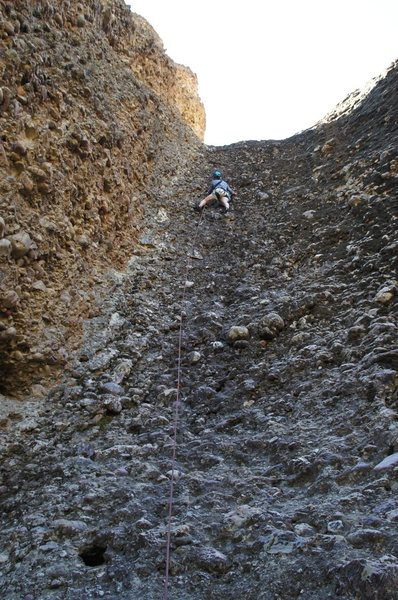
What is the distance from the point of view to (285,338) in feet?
16.3

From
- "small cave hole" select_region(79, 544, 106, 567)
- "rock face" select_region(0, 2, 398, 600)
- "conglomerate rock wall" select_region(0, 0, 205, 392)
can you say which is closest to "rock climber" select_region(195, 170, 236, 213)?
"conglomerate rock wall" select_region(0, 0, 205, 392)

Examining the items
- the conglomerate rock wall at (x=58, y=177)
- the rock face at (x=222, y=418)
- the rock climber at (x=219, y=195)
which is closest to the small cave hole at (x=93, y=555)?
the rock face at (x=222, y=418)

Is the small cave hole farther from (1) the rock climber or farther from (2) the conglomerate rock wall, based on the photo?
(1) the rock climber

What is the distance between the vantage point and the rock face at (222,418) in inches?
106

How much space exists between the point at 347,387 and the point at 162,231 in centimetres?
481

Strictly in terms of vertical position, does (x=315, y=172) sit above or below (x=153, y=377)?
above

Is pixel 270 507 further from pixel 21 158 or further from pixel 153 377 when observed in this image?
pixel 21 158

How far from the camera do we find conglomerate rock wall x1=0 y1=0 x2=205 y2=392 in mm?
4680

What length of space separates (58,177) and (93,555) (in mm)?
4105

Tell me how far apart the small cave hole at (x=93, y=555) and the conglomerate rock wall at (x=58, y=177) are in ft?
6.28

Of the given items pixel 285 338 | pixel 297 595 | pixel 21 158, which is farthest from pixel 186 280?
pixel 297 595

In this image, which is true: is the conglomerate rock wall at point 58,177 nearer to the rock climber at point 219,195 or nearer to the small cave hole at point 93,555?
the rock climber at point 219,195

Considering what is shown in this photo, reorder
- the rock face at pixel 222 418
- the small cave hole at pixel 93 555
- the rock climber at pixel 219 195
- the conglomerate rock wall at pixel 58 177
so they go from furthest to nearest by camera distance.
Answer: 1. the rock climber at pixel 219 195
2. the conglomerate rock wall at pixel 58 177
3. the small cave hole at pixel 93 555
4. the rock face at pixel 222 418

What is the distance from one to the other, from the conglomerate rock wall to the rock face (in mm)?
66
